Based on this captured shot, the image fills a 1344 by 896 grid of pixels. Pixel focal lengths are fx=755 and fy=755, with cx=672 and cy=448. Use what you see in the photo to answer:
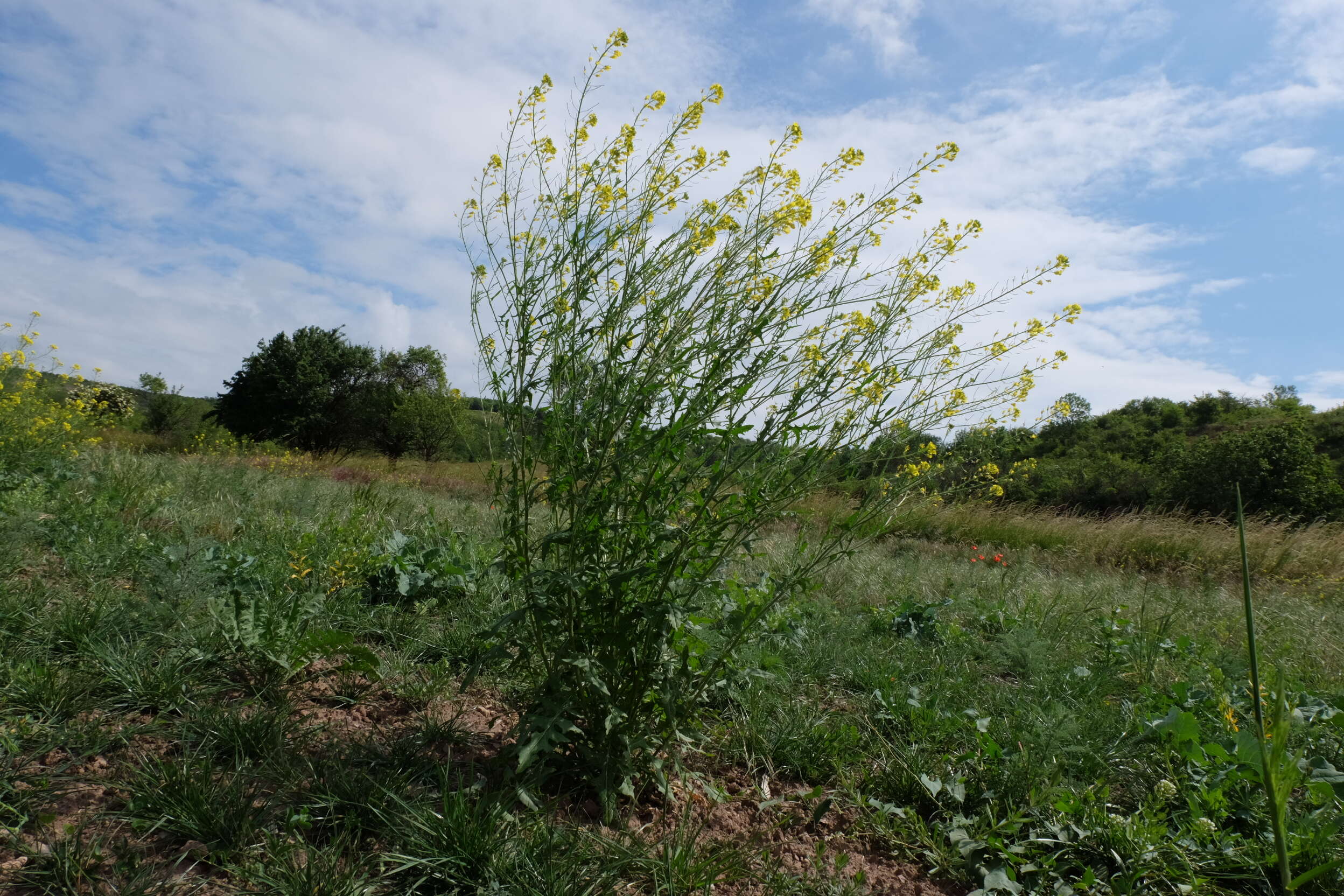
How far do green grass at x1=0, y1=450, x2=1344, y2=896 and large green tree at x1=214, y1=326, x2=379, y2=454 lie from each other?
2929 cm

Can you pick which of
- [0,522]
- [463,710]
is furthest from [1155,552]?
[0,522]

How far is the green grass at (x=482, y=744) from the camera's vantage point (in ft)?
6.59

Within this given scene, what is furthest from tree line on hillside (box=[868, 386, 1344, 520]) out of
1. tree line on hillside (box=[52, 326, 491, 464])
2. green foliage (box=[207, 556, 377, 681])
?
tree line on hillside (box=[52, 326, 491, 464])

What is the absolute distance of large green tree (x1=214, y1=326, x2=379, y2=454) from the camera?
31141mm

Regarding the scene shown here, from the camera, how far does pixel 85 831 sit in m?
2.01

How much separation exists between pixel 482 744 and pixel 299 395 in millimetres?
32325

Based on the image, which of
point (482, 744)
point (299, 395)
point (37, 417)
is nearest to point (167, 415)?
point (299, 395)

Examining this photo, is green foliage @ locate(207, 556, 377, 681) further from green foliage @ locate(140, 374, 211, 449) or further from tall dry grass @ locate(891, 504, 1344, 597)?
green foliage @ locate(140, 374, 211, 449)

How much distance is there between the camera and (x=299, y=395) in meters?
31.2

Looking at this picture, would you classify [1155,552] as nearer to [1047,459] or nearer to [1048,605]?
[1048,605]

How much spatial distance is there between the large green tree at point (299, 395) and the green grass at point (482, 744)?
96.1 ft

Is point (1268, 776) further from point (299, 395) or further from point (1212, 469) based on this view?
point (299, 395)

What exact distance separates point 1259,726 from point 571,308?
6.19 ft

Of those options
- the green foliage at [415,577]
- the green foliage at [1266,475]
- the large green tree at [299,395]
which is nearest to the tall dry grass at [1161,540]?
the green foliage at [415,577]
